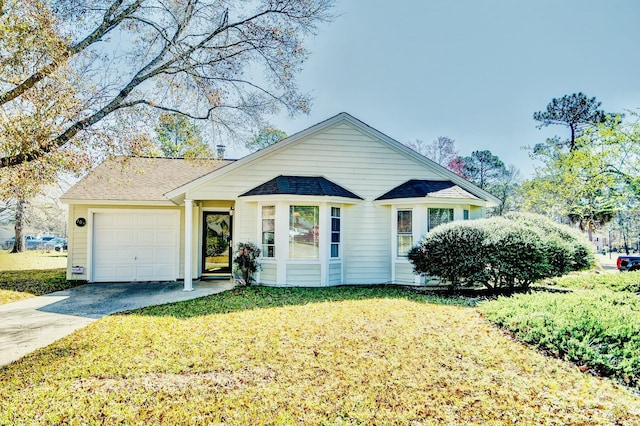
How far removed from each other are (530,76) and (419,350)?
16.9 meters

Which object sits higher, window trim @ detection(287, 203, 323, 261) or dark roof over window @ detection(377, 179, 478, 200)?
dark roof over window @ detection(377, 179, 478, 200)

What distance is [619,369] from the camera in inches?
167

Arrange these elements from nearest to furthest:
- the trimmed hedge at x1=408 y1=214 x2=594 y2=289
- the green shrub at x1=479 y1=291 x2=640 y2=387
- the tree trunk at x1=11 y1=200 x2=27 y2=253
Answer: the green shrub at x1=479 y1=291 x2=640 y2=387 → the trimmed hedge at x1=408 y1=214 x2=594 y2=289 → the tree trunk at x1=11 y1=200 x2=27 y2=253

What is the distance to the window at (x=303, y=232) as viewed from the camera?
10.4m

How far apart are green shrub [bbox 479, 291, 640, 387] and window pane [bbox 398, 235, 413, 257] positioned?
3958mm

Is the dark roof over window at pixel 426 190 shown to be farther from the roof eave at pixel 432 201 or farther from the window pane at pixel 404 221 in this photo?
the window pane at pixel 404 221

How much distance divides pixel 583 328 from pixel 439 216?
5.98 metres

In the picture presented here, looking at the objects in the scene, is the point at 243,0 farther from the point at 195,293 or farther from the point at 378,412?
the point at 378,412

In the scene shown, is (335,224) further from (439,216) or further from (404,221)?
(439,216)

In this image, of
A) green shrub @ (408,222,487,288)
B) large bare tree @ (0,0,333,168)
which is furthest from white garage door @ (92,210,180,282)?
green shrub @ (408,222,487,288)

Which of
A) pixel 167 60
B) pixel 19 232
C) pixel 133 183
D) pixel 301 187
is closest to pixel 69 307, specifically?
pixel 133 183

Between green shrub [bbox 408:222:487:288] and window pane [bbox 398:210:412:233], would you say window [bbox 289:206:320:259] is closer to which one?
window pane [bbox 398:210:412:233]

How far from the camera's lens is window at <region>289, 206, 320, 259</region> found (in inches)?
410

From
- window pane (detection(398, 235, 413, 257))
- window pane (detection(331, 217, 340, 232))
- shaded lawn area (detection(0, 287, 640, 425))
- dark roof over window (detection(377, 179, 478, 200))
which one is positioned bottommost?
shaded lawn area (detection(0, 287, 640, 425))
